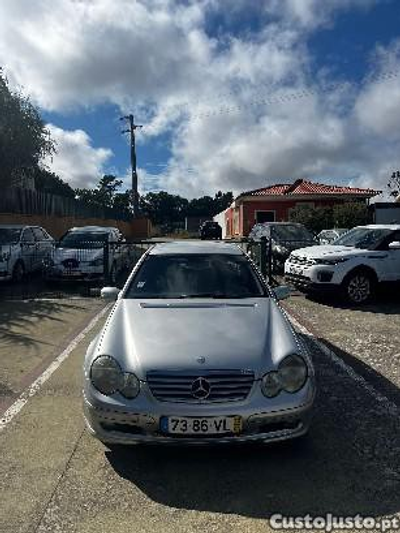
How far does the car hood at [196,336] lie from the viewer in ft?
12.2

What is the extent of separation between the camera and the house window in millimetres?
36406

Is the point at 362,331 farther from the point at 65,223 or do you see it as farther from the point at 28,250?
the point at 65,223

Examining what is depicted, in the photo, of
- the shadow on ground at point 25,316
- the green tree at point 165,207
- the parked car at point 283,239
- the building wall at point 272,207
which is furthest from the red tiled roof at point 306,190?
the green tree at point 165,207

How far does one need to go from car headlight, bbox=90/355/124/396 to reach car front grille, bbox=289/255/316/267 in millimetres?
7655

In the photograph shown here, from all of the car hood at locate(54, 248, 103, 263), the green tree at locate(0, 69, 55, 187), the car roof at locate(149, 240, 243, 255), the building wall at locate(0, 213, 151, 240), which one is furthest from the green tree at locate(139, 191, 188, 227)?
the car roof at locate(149, 240, 243, 255)

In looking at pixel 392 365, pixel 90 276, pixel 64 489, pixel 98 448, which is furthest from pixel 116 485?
pixel 90 276

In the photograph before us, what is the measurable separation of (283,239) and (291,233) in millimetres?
524

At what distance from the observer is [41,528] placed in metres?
3.08

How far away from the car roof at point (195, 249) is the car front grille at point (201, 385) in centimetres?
234

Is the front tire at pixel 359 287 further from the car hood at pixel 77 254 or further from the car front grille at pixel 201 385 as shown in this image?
the car front grille at pixel 201 385

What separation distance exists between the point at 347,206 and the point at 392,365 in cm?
2250

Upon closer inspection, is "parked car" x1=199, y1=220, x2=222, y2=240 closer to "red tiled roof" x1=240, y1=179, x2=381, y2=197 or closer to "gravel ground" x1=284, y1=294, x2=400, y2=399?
"red tiled roof" x1=240, y1=179, x2=381, y2=197

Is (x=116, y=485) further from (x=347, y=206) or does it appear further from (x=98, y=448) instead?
(x=347, y=206)

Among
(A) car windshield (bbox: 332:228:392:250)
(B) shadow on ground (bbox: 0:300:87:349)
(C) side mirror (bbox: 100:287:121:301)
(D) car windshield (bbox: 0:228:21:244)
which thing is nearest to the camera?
(C) side mirror (bbox: 100:287:121:301)
